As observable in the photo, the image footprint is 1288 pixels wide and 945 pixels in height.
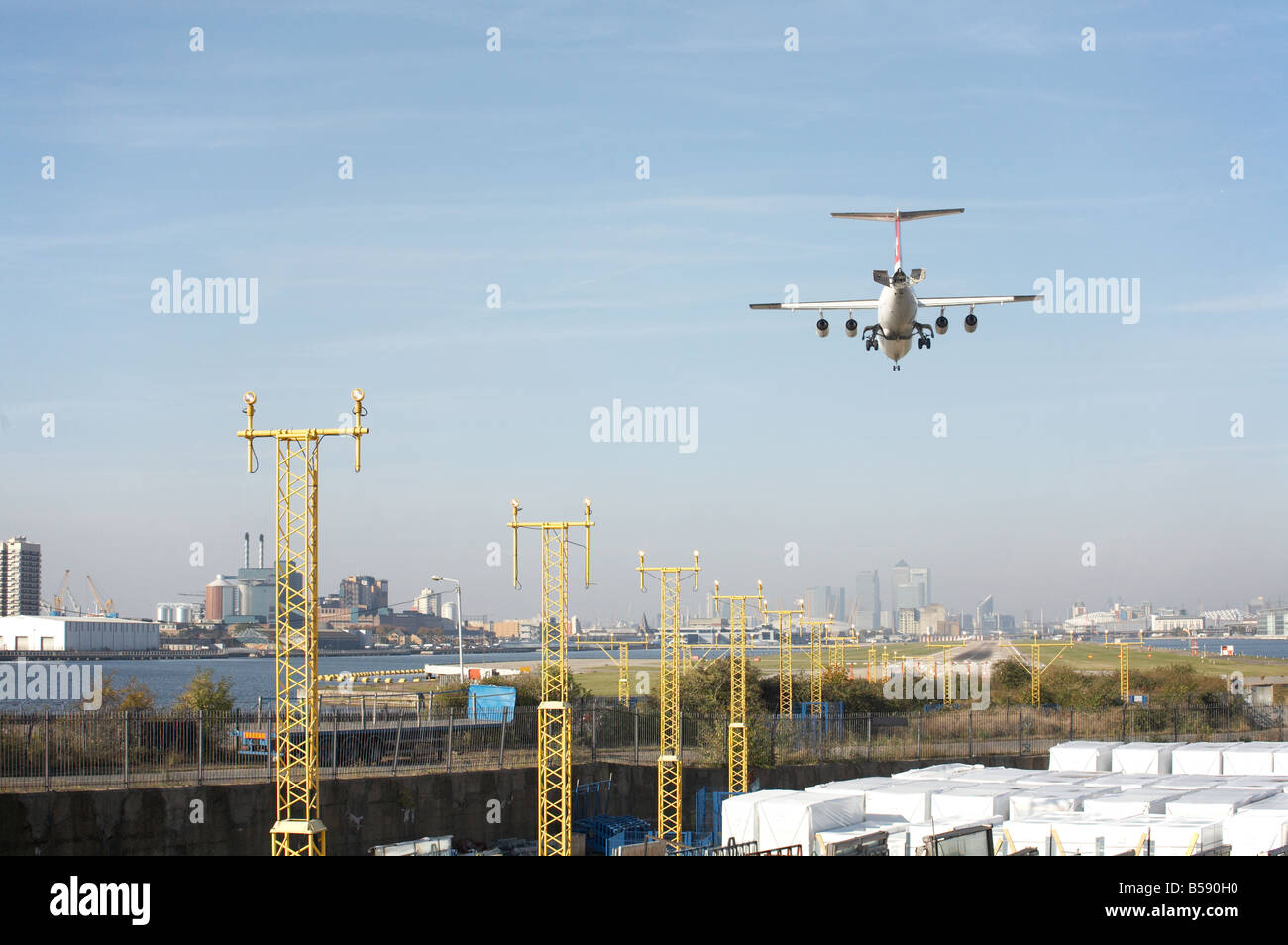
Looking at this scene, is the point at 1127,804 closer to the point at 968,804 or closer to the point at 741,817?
the point at 968,804

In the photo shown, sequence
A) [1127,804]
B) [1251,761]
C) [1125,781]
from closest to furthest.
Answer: [1127,804], [1125,781], [1251,761]

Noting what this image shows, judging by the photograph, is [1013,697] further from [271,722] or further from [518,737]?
[271,722]

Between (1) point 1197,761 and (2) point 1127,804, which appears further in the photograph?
(1) point 1197,761

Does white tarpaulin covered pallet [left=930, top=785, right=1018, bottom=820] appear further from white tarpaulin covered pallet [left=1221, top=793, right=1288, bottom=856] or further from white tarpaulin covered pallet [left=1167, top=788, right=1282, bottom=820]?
white tarpaulin covered pallet [left=1221, top=793, right=1288, bottom=856]

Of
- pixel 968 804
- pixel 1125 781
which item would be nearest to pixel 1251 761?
pixel 1125 781

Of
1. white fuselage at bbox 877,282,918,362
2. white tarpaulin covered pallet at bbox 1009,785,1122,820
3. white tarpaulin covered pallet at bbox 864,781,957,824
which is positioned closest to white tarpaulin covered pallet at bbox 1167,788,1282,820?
white tarpaulin covered pallet at bbox 1009,785,1122,820
